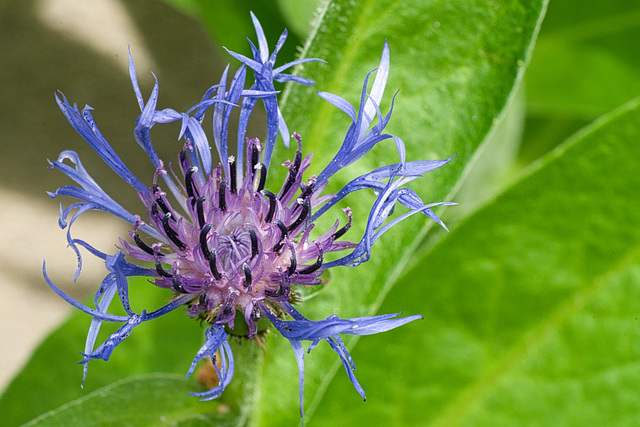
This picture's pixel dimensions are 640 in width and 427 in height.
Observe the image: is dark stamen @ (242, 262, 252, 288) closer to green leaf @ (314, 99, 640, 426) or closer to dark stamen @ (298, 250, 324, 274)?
dark stamen @ (298, 250, 324, 274)

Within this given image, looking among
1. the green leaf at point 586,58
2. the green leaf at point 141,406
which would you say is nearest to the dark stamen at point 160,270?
the green leaf at point 141,406

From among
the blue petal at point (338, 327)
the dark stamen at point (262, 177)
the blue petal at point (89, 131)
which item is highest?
the blue petal at point (89, 131)

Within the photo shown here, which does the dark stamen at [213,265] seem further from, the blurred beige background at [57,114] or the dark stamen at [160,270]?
the blurred beige background at [57,114]

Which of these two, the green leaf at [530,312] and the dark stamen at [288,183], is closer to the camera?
the dark stamen at [288,183]

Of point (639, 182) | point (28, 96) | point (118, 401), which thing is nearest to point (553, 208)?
point (639, 182)

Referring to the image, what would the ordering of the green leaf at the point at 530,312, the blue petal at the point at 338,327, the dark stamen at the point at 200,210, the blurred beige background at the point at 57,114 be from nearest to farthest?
the blue petal at the point at 338,327 → the dark stamen at the point at 200,210 → the green leaf at the point at 530,312 → the blurred beige background at the point at 57,114

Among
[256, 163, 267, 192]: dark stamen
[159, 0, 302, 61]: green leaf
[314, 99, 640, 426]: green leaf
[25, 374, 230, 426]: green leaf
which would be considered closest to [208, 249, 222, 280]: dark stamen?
[256, 163, 267, 192]: dark stamen
